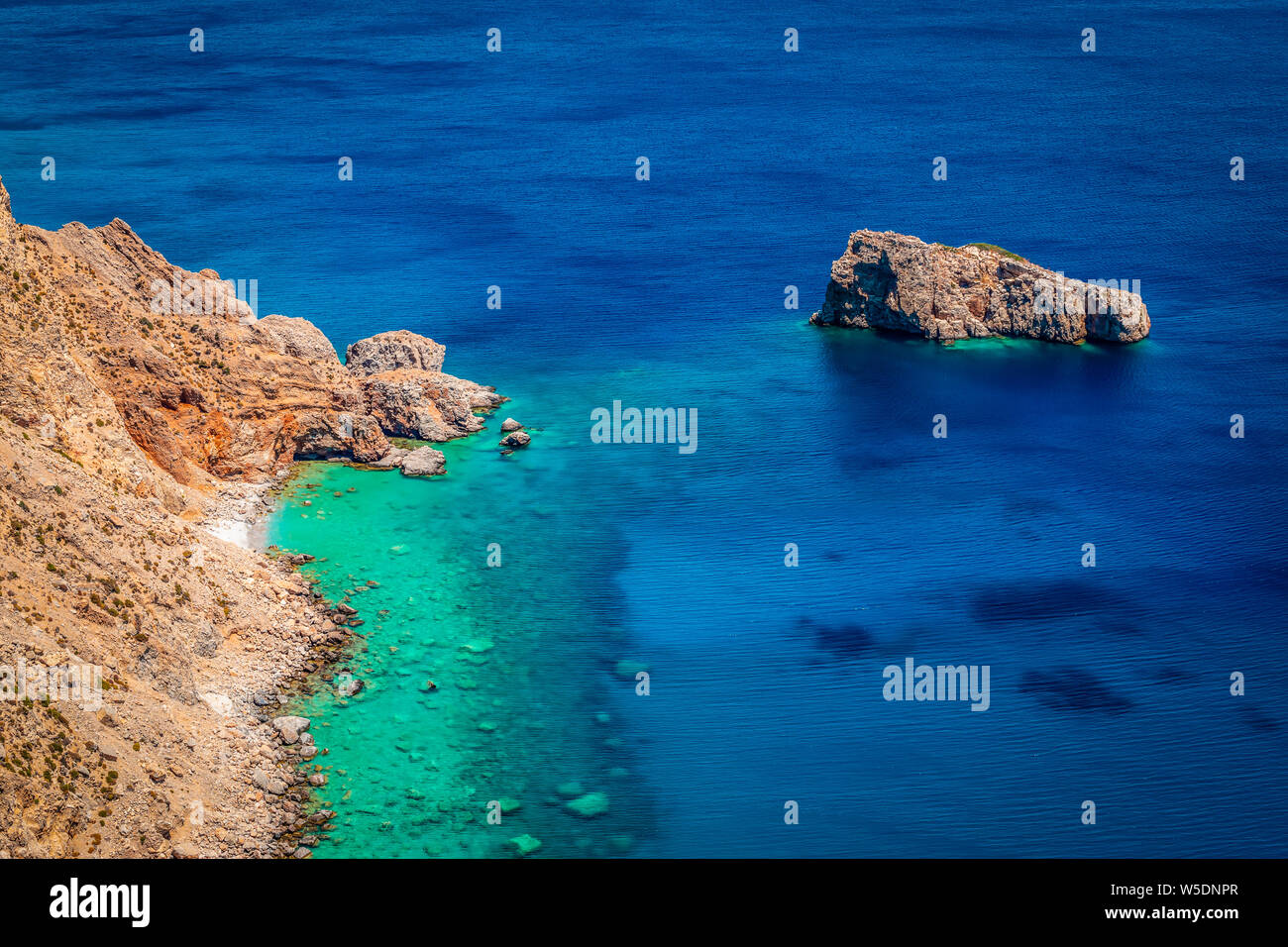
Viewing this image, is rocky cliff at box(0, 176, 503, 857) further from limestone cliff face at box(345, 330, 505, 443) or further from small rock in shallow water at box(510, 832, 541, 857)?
small rock in shallow water at box(510, 832, 541, 857)

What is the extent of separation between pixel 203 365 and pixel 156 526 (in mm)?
19066

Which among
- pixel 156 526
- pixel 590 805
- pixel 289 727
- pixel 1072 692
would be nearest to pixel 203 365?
pixel 156 526

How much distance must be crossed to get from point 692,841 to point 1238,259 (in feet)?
284

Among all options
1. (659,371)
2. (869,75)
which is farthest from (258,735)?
(869,75)

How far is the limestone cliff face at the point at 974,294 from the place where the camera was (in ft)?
335

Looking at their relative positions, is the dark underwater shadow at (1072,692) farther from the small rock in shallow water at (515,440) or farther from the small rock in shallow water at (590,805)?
the small rock in shallow water at (515,440)

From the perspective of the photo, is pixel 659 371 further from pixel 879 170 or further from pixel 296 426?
pixel 879 170

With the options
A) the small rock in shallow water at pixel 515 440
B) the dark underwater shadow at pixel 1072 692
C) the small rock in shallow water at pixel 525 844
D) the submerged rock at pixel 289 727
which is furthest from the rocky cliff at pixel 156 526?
the dark underwater shadow at pixel 1072 692

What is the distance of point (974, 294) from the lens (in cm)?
10412

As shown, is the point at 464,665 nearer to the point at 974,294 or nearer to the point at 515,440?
the point at 515,440

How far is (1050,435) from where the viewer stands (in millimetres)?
89125

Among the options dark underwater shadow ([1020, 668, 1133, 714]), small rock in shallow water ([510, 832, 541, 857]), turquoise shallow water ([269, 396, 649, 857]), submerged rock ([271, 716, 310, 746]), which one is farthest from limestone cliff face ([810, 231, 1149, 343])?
small rock in shallow water ([510, 832, 541, 857])

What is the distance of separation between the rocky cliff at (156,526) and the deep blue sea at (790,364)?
14.2ft

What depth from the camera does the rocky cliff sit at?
45.5 metres
